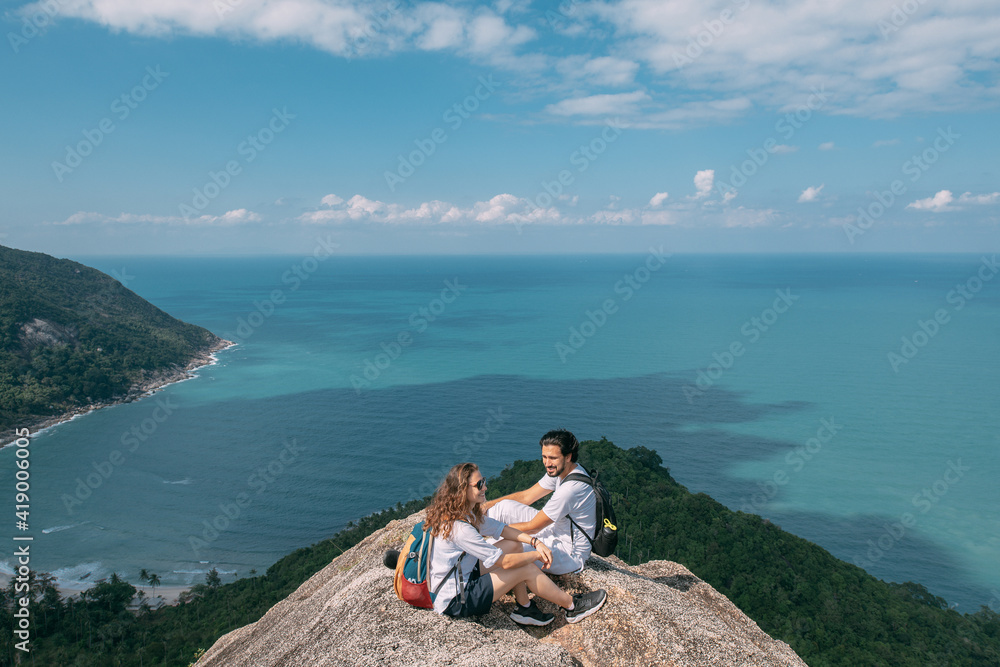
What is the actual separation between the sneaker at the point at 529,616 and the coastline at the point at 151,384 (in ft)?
289

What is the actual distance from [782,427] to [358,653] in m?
81.9

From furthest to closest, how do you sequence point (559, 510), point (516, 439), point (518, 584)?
point (516, 439), point (559, 510), point (518, 584)

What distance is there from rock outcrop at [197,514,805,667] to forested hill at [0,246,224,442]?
3476 inches

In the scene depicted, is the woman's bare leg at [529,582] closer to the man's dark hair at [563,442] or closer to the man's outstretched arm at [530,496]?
the man's outstretched arm at [530,496]

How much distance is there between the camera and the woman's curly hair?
666 centimetres

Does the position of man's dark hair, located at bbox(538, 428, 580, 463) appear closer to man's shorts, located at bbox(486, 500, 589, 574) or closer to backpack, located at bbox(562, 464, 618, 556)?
backpack, located at bbox(562, 464, 618, 556)

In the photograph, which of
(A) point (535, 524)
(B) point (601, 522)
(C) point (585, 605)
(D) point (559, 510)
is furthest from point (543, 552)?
(C) point (585, 605)

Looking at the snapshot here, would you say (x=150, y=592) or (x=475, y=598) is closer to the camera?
(x=475, y=598)

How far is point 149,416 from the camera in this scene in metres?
83.5

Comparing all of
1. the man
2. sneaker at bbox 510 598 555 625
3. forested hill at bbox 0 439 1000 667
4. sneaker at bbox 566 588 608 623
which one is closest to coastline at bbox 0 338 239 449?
forested hill at bbox 0 439 1000 667

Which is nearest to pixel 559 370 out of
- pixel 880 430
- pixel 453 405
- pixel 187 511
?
pixel 453 405

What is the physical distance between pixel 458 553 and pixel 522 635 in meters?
1.55

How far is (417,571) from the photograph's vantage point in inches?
282

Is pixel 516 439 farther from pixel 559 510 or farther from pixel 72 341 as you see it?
pixel 72 341
